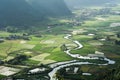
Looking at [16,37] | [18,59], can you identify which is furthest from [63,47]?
[16,37]

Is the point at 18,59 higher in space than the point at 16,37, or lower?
lower

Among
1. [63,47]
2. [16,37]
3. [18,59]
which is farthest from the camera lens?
[16,37]

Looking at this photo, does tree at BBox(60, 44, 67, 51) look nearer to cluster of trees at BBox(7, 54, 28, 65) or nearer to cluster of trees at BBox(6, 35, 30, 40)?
cluster of trees at BBox(7, 54, 28, 65)

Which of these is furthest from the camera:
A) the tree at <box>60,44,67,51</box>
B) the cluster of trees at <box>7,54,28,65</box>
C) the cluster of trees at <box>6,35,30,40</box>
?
the cluster of trees at <box>6,35,30,40</box>

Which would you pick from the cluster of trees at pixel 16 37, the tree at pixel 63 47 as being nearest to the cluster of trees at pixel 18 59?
the tree at pixel 63 47

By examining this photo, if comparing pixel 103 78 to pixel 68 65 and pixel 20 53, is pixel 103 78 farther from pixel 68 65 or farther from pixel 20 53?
pixel 20 53

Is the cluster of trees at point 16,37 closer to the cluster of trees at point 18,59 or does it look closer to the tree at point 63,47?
the tree at point 63,47

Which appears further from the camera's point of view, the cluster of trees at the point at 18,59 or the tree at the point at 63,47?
the tree at the point at 63,47

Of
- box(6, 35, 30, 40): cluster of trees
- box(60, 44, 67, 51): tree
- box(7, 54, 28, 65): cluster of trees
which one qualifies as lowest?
box(7, 54, 28, 65): cluster of trees

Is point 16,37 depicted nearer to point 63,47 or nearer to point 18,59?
point 63,47

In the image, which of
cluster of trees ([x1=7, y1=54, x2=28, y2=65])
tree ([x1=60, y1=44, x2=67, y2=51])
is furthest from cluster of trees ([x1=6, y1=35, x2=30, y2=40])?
cluster of trees ([x1=7, y1=54, x2=28, y2=65])

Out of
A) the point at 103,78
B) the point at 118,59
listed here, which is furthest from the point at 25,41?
the point at 103,78
